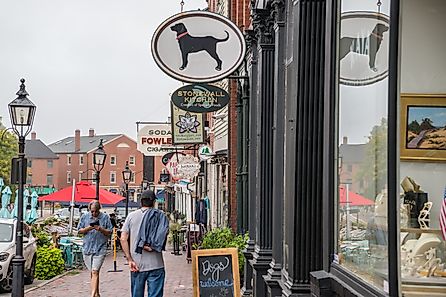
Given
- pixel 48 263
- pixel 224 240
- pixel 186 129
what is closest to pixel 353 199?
pixel 224 240

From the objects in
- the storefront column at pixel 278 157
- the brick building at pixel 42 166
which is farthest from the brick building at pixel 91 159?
the storefront column at pixel 278 157

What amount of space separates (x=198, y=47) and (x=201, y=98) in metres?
3.90

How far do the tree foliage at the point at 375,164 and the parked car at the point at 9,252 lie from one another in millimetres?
13259

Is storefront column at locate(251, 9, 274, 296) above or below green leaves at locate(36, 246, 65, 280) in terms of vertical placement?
above

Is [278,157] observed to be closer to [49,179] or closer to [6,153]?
[6,153]

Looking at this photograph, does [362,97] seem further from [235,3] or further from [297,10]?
[235,3]

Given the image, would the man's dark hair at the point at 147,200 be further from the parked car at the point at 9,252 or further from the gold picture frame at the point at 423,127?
the parked car at the point at 9,252

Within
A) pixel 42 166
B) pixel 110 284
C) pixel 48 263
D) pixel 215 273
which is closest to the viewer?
pixel 215 273

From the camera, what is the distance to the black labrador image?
4855 mm

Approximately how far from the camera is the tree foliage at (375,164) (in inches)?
185

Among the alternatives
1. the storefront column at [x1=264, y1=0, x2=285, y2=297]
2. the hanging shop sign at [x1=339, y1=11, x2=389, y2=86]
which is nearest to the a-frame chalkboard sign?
the storefront column at [x1=264, y1=0, x2=285, y2=297]

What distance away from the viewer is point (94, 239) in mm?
13836

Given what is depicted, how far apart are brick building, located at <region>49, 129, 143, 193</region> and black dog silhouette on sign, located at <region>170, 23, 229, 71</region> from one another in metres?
98.1

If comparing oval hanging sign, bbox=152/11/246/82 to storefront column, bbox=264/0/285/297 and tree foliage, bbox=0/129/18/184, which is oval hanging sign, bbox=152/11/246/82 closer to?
storefront column, bbox=264/0/285/297
